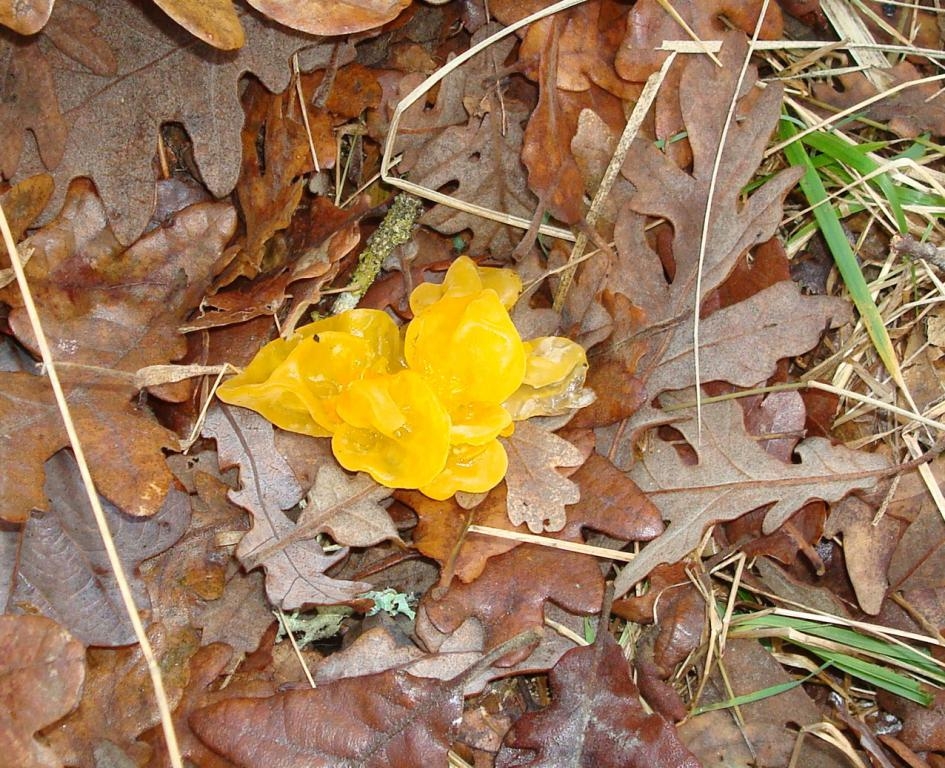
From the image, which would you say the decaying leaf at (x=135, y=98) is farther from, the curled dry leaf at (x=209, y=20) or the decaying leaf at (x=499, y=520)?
the decaying leaf at (x=499, y=520)

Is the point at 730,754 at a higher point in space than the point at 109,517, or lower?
lower

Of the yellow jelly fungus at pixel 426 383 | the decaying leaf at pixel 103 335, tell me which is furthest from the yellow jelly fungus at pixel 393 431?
the decaying leaf at pixel 103 335

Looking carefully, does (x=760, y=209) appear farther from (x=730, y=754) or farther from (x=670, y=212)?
(x=730, y=754)

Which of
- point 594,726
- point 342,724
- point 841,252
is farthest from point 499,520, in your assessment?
point 841,252

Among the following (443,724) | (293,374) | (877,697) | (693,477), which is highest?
(293,374)

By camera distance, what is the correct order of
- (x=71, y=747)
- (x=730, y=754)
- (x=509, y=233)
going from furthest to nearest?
1. (x=509, y=233)
2. (x=730, y=754)
3. (x=71, y=747)

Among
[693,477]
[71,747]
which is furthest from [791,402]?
[71,747]
